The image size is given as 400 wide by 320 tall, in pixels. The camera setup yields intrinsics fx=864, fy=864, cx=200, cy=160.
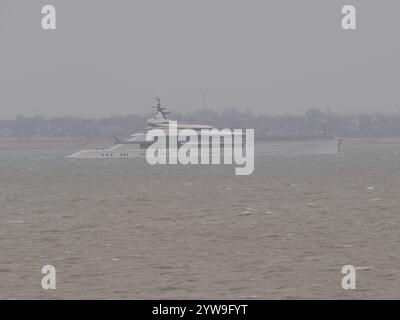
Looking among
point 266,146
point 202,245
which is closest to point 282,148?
point 266,146

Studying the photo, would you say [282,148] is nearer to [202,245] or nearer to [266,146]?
[266,146]

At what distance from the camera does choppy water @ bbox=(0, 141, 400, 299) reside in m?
22.9

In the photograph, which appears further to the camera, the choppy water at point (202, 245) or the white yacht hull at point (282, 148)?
the white yacht hull at point (282, 148)

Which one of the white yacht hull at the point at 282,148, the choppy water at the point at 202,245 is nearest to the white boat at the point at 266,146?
the white yacht hull at the point at 282,148

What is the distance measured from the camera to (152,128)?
17700 cm

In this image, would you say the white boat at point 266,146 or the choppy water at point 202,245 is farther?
the white boat at point 266,146

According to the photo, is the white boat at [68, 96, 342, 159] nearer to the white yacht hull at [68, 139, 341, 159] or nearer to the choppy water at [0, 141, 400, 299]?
the white yacht hull at [68, 139, 341, 159]

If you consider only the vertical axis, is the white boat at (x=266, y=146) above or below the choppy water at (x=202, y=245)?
below

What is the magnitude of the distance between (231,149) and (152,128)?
18439 millimetres

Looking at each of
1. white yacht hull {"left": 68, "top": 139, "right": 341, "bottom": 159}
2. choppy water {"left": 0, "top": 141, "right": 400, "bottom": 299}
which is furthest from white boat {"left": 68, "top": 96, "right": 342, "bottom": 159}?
choppy water {"left": 0, "top": 141, "right": 400, "bottom": 299}

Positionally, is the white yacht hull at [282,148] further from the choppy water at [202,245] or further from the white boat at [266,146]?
the choppy water at [202,245]

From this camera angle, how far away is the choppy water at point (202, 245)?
22.9 metres

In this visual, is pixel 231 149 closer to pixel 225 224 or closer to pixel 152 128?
pixel 152 128
